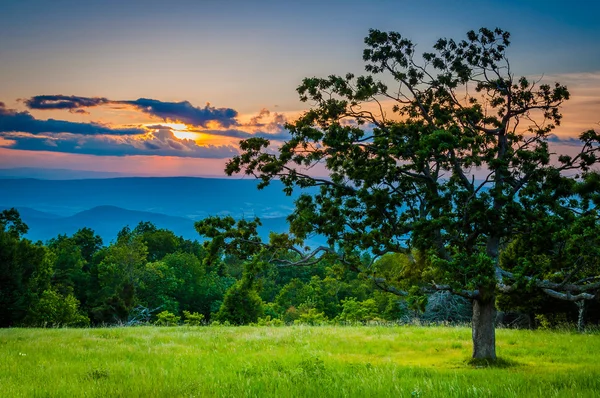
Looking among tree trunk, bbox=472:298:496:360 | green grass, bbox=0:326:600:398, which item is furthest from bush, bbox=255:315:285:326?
tree trunk, bbox=472:298:496:360

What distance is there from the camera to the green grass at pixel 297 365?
11.5 meters

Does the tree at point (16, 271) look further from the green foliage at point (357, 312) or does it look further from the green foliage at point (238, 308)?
the green foliage at point (357, 312)

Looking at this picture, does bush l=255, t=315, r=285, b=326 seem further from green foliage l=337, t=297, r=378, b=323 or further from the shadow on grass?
the shadow on grass

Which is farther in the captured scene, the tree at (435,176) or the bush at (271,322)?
the bush at (271,322)

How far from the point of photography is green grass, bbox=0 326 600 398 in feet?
37.7

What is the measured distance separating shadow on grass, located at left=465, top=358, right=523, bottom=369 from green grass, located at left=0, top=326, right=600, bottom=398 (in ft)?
0.38

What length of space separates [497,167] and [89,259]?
97.0 m

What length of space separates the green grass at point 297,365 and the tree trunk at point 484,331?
2.09 feet

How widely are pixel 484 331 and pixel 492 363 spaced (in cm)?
110

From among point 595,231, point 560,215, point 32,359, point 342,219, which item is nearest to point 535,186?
point 560,215

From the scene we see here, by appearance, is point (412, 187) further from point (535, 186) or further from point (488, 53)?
point (488, 53)

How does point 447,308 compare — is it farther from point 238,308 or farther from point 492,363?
point 492,363

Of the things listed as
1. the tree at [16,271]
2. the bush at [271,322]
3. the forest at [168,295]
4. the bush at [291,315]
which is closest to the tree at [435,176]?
the forest at [168,295]

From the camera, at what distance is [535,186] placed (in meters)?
17.2
